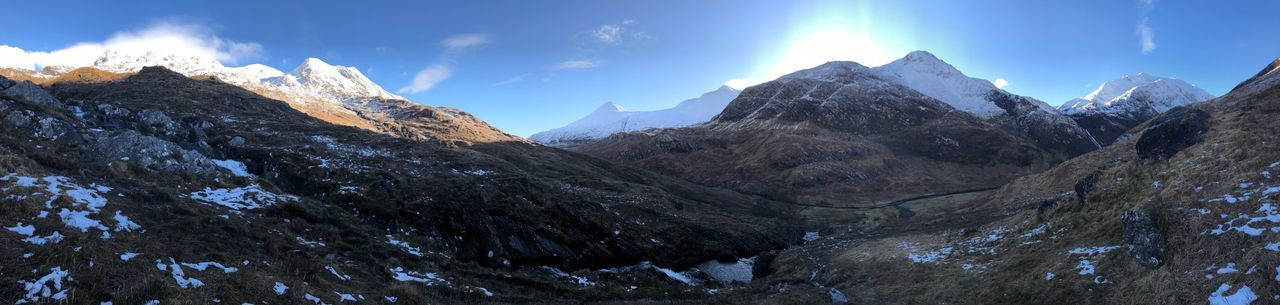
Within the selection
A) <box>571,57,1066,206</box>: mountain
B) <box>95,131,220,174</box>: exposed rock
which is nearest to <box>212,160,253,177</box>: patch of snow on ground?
<box>95,131,220,174</box>: exposed rock

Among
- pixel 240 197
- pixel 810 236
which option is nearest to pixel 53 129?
pixel 240 197

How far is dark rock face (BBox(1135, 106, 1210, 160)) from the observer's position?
88.0ft

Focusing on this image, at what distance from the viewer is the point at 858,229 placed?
222ft

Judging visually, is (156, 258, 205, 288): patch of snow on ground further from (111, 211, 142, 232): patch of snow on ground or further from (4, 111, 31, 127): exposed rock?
(4, 111, 31, 127): exposed rock

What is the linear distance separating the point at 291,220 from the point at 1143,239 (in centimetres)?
4137

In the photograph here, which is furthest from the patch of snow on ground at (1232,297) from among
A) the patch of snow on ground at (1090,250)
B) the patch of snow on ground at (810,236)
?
the patch of snow on ground at (810,236)

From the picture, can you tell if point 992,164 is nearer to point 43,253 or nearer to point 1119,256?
point 1119,256

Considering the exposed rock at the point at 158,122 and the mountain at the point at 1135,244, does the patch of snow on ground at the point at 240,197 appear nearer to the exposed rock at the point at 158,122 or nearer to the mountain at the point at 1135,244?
the exposed rock at the point at 158,122

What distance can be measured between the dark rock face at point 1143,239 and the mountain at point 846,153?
89.1 meters

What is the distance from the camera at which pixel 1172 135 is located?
2780cm

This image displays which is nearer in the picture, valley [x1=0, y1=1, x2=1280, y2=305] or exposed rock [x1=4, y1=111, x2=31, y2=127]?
valley [x1=0, y1=1, x2=1280, y2=305]

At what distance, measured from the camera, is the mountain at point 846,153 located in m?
123

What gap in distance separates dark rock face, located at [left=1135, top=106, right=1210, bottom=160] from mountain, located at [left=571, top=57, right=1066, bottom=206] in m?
78.9

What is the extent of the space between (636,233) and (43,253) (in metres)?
43.3
